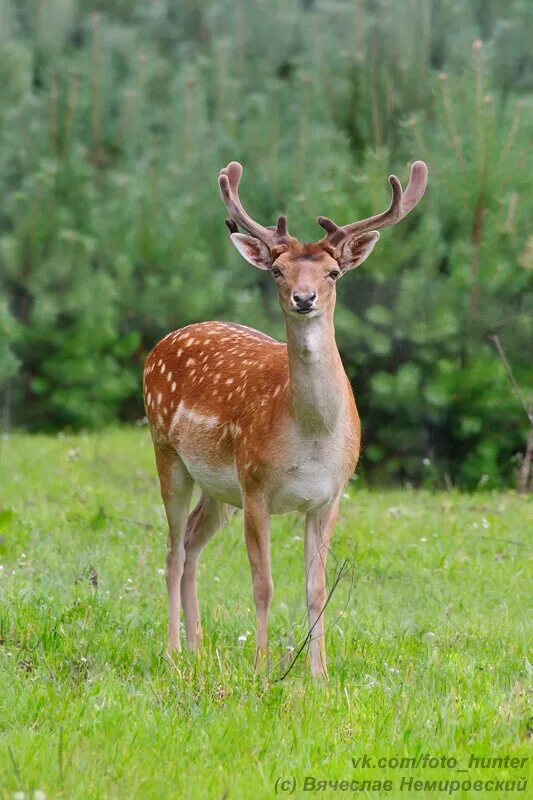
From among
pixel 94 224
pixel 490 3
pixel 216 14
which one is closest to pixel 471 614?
pixel 94 224

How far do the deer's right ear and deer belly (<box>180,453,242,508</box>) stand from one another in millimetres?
917

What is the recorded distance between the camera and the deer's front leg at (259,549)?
5.59 m

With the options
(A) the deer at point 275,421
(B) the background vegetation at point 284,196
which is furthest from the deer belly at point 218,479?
(B) the background vegetation at point 284,196

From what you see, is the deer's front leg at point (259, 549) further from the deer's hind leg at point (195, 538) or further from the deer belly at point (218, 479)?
the deer's hind leg at point (195, 538)

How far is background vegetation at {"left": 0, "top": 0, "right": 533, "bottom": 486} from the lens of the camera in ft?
36.5

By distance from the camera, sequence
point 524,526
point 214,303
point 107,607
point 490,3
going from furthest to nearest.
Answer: point 490,3
point 214,303
point 524,526
point 107,607

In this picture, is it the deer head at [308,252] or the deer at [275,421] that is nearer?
the deer head at [308,252]

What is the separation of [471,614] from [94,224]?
830 centimetres

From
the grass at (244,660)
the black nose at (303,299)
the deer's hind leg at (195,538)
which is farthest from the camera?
the deer's hind leg at (195,538)

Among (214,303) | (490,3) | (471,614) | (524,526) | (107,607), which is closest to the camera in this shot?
(107,607)

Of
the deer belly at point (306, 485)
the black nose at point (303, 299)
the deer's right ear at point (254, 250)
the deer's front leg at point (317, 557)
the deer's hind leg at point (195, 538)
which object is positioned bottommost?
the deer's hind leg at point (195, 538)

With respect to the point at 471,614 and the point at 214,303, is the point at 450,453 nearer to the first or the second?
the point at 214,303

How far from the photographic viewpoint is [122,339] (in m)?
13.9

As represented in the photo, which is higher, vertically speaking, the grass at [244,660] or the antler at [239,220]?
the antler at [239,220]
